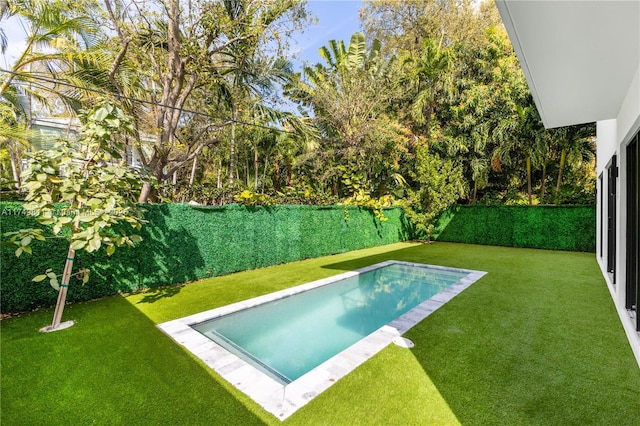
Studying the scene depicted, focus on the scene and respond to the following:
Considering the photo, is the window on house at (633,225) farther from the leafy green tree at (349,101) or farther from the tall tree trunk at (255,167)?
the tall tree trunk at (255,167)

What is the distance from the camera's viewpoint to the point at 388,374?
3.47 m

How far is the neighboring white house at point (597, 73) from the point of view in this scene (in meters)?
2.55

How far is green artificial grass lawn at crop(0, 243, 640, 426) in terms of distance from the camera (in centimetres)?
279

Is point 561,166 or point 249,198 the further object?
point 561,166

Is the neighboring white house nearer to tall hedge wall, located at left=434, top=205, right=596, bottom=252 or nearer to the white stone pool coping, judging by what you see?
the white stone pool coping

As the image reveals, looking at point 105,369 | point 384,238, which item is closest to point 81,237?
point 105,369

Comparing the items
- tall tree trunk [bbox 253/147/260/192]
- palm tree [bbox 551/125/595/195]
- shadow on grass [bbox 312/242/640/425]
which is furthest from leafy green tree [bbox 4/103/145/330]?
palm tree [bbox 551/125/595/195]

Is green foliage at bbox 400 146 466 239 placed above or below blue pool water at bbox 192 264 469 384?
above

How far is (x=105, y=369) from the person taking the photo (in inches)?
141

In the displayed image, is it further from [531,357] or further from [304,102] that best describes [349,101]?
[531,357]

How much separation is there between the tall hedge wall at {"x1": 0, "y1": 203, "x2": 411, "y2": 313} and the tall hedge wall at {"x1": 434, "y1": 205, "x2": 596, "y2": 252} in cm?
663

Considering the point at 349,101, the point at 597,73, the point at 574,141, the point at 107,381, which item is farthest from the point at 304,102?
the point at 107,381

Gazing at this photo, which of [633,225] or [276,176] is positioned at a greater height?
[276,176]

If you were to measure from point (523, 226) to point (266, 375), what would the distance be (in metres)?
15.0
